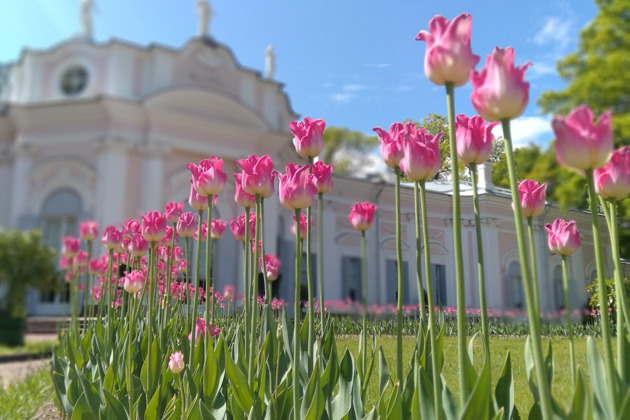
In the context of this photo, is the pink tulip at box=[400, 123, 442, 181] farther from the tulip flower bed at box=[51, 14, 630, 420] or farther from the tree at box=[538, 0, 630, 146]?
the tree at box=[538, 0, 630, 146]

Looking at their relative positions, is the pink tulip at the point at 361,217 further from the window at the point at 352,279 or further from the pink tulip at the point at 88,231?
the pink tulip at the point at 88,231

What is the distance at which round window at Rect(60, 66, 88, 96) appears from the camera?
11.2m

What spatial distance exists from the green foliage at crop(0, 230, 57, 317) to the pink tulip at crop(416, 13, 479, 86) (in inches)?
313

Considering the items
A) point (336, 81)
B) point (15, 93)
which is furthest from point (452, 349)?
point (15, 93)

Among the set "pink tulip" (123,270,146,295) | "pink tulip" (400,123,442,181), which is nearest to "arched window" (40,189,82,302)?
"pink tulip" (123,270,146,295)

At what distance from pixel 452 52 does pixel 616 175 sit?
1.04 feet

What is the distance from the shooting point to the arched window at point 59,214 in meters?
A: 10.0

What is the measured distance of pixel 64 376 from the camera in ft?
5.93

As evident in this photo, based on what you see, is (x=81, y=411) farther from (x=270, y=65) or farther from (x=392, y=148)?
(x=270, y=65)

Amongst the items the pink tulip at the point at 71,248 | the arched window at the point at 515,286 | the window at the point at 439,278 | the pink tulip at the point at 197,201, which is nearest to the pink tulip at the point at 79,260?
the pink tulip at the point at 71,248

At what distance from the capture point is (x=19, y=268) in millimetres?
7520

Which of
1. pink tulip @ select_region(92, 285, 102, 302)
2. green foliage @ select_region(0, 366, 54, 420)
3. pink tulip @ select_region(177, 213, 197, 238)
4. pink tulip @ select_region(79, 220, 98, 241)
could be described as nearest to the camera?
pink tulip @ select_region(177, 213, 197, 238)

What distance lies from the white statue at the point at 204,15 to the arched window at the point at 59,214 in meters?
4.83

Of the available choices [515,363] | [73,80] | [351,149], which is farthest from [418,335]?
[73,80]
